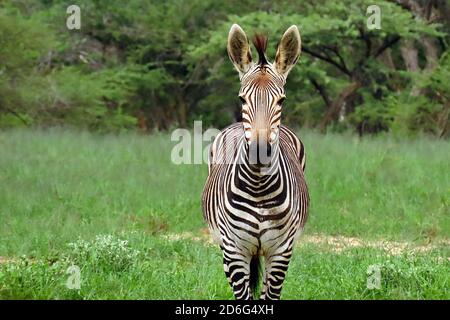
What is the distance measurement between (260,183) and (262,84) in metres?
0.60

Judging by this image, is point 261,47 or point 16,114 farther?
point 16,114

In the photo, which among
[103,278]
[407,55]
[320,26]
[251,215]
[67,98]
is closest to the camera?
[251,215]

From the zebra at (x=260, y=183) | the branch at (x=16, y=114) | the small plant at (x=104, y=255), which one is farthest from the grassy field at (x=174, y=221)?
the branch at (x=16, y=114)

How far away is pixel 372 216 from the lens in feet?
35.4

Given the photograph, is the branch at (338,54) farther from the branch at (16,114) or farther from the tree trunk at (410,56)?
the branch at (16,114)

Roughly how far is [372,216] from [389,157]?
307 centimetres

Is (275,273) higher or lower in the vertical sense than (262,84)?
lower

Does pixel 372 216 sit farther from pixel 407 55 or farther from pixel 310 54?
pixel 407 55

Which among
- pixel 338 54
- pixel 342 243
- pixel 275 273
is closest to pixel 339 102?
pixel 338 54

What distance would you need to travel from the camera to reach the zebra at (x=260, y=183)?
4.82 metres

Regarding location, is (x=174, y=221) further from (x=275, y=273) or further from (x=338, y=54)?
(x=338, y=54)

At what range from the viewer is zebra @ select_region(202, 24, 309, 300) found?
15.8 feet

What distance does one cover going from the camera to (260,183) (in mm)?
5020
